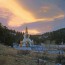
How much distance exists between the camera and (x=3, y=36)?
47.3 metres

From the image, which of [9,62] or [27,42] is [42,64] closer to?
[9,62]

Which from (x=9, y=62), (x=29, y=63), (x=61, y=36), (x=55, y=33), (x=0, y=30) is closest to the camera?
(x=9, y=62)

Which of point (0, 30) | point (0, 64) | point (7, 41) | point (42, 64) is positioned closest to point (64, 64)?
point (42, 64)

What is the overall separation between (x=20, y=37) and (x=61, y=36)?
24.9m

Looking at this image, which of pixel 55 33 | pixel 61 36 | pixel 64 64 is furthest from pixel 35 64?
pixel 55 33

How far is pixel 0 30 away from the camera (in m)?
45.9

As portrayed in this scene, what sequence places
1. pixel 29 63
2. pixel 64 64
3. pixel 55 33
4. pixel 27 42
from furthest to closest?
pixel 55 33 → pixel 27 42 → pixel 64 64 → pixel 29 63

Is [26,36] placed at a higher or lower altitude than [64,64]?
higher

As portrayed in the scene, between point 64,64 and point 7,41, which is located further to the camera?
point 7,41

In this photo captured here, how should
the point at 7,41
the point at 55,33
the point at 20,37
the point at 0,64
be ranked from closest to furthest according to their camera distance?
the point at 0,64, the point at 7,41, the point at 20,37, the point at 55,33

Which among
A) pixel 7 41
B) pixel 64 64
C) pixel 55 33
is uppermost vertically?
pixel 55 33

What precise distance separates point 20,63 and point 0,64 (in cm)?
240

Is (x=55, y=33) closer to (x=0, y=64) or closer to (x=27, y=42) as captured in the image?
(x=27, y=42)

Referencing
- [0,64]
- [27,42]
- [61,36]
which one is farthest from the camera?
[61,36]
